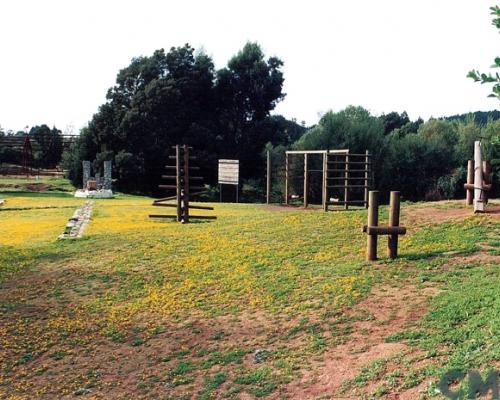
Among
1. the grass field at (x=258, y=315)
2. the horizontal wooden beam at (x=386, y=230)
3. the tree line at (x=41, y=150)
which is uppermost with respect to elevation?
the tree line at (x=41, y=150)

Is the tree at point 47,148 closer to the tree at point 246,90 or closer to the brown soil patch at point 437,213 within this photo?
the tree at point 246,90

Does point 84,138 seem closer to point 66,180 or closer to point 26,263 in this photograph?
point 66,180

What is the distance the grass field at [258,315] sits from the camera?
556cm

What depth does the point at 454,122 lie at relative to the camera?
3997cm

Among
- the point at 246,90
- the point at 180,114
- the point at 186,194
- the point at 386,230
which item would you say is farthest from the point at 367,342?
the point at 246,90

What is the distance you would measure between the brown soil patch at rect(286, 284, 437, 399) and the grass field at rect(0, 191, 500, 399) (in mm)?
24

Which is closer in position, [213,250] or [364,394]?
[364,394]

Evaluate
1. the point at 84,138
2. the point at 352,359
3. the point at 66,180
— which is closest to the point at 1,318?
the point at 352,359

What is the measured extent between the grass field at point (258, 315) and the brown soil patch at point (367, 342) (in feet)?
0.08

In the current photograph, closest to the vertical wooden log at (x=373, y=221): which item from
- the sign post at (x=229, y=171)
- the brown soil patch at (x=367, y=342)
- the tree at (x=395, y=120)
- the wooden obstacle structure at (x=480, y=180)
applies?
→ the brown soil patch at (x=367, y=342)

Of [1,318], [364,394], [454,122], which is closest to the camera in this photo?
[364,394]

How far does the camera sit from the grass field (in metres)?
5.56

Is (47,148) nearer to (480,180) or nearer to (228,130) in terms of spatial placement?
(228,130)

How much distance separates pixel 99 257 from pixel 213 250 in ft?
8.46
